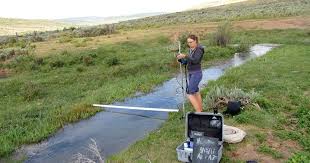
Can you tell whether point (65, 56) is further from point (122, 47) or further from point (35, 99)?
point (35, 99)

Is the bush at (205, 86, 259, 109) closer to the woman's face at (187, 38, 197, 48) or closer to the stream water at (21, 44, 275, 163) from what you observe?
the stream water at (21, 44, 275, 163)

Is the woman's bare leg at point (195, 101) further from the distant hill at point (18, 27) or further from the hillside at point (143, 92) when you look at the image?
the distant hill at point (18, 27)

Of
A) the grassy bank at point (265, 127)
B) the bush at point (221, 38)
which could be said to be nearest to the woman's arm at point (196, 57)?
the grassy bank at point (265, 127)

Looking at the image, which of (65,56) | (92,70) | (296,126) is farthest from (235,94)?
(65,56)

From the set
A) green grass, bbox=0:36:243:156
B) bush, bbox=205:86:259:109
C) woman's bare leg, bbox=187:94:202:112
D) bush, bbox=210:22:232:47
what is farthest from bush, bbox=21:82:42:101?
bush, bbox=210:22:232:47

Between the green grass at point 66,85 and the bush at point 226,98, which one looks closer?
the bush at point 226,98

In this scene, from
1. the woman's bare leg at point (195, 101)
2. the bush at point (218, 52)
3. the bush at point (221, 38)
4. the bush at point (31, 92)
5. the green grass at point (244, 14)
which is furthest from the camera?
the green grass at point (244, 14)

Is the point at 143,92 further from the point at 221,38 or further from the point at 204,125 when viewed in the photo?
the point at 221,38

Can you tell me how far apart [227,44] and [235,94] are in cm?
1621

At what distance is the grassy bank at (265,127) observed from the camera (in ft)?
25.2

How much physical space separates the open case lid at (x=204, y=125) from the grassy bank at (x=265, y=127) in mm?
514

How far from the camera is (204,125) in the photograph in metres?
7.49

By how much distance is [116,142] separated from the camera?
9602 millimetres

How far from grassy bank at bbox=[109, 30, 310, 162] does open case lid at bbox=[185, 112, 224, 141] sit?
51 cm
